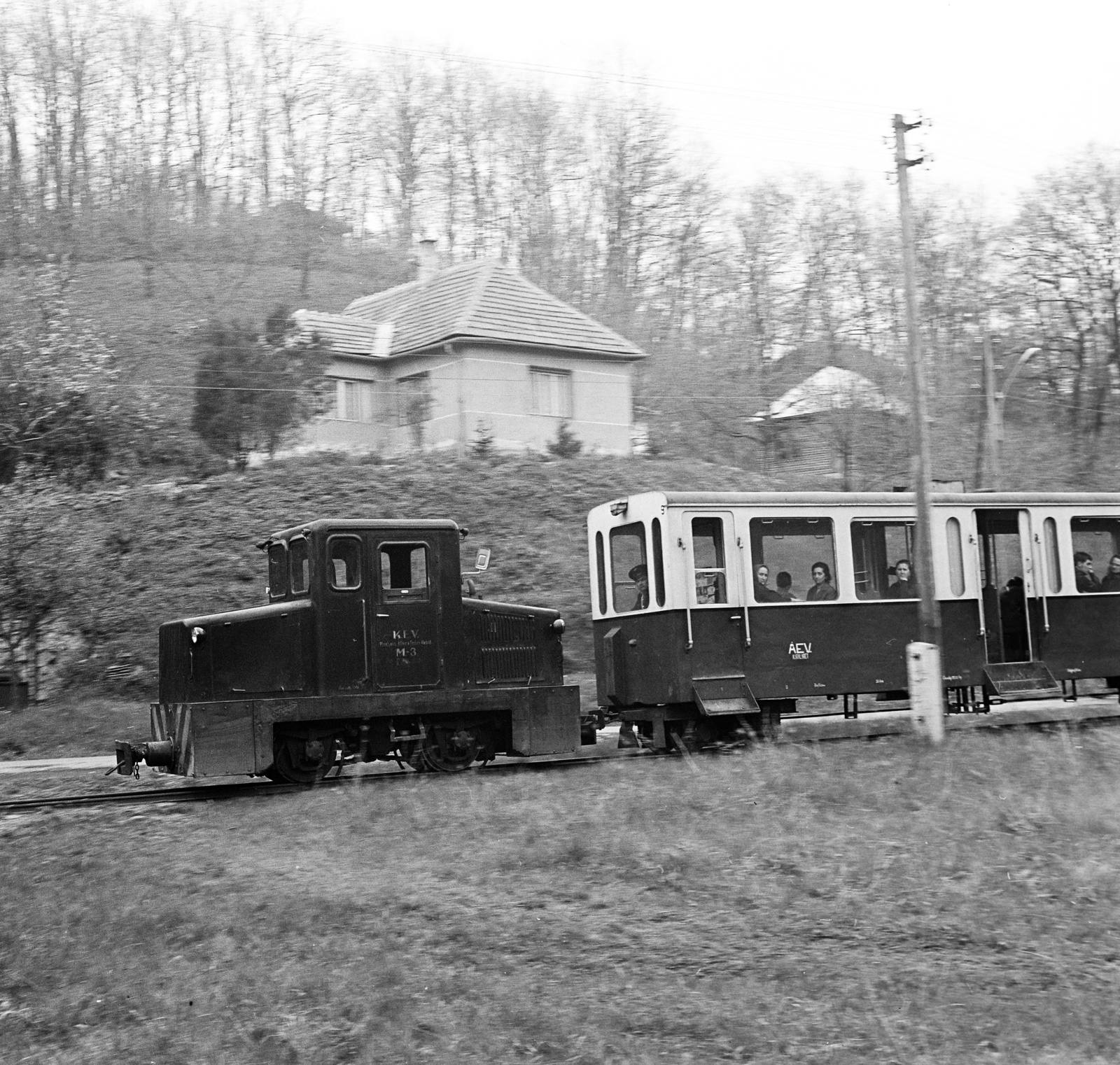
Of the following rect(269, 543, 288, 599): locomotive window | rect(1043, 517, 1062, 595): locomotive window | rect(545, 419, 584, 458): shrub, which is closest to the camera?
rect(269, 543, 288, 599): locomotive window

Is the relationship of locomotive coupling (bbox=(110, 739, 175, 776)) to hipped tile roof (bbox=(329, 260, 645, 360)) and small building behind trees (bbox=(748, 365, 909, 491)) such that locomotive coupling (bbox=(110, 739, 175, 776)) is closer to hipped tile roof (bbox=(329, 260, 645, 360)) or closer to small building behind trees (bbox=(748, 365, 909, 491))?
hipped tile roof (bbox=(329, 260, 645, 360))

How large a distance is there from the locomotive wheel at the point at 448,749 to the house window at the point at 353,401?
24909 millimetres

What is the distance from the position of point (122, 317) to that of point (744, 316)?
65.8 feet

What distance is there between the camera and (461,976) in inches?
254

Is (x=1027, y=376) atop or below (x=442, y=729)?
atop

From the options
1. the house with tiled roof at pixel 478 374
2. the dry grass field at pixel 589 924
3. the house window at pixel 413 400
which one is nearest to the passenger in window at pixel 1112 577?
the dry grass field at pixel 589 924

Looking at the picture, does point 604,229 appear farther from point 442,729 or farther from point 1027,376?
point 442,729

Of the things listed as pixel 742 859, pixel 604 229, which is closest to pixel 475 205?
pixel 604 229

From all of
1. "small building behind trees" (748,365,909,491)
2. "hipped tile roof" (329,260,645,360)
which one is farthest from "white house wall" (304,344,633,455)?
"small building behind trees" (748,365,909,491)

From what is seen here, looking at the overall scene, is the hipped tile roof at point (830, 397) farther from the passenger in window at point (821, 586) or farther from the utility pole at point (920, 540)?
the passenger in window at point (821, 586)

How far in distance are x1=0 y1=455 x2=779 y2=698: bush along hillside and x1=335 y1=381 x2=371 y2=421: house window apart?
19.2ft

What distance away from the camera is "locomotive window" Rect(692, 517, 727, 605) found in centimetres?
1491

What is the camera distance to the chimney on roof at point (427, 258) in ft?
148

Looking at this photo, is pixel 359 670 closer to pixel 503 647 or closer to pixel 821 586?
pixel 503 647
